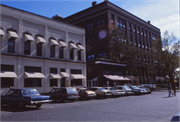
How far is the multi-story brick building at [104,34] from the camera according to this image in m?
37.4

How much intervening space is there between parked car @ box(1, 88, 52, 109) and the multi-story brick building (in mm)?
23065

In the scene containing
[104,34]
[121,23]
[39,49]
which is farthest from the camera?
[121,23]

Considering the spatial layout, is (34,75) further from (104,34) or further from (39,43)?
(104,34)

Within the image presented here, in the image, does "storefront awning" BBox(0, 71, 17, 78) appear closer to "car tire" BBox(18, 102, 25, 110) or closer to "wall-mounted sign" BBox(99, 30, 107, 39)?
"car tire" BBox(18, 102, 25, 110)

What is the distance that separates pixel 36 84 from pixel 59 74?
13.8ft

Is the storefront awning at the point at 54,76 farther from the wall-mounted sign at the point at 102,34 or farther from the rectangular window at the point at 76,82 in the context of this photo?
the wall-mounted sign at the point at 102,34

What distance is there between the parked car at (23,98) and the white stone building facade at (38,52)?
7502 millimetres

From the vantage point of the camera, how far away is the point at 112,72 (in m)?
40.2

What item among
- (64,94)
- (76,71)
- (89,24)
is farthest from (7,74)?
(89,24)

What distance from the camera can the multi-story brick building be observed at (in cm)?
3741

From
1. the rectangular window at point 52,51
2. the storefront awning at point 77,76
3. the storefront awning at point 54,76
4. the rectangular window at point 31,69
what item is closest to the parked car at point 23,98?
the rectangular window at point 31,69

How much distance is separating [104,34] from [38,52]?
2434cm

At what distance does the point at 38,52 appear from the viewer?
2531cm

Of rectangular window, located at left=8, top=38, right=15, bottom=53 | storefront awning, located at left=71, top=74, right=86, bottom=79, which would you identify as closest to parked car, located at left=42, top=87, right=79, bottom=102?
rectangular window, located at left=8, top=38, right=15, bottom=53
